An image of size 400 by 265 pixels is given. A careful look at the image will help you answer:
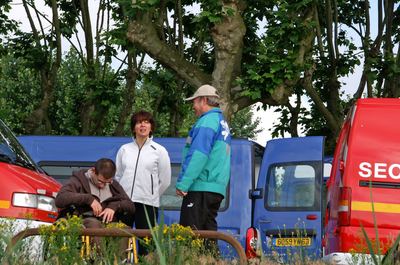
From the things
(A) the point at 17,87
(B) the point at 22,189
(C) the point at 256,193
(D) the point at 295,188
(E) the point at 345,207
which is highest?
(A) the point at 17,87

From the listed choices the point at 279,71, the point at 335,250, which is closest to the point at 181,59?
the point at 279,71

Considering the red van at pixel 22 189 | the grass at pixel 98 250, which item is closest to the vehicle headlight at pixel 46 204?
the red van at pixel 22 189

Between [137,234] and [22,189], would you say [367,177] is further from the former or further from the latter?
[137,234]

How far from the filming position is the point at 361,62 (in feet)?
74.8

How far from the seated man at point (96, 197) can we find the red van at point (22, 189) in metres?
0.33

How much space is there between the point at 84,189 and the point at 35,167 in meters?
1.30

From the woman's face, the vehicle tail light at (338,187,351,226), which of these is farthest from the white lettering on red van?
the woman's face

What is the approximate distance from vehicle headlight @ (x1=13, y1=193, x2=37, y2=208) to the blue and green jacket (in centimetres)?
151

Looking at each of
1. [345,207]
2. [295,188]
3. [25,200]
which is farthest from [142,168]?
[295,188]

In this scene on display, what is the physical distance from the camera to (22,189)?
945cm

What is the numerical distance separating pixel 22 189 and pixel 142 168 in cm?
108

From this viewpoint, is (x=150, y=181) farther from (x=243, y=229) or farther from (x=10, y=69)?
(x=10, y=69)

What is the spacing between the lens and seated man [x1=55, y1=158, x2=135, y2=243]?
908cm

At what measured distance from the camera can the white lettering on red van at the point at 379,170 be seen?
8.27 m
